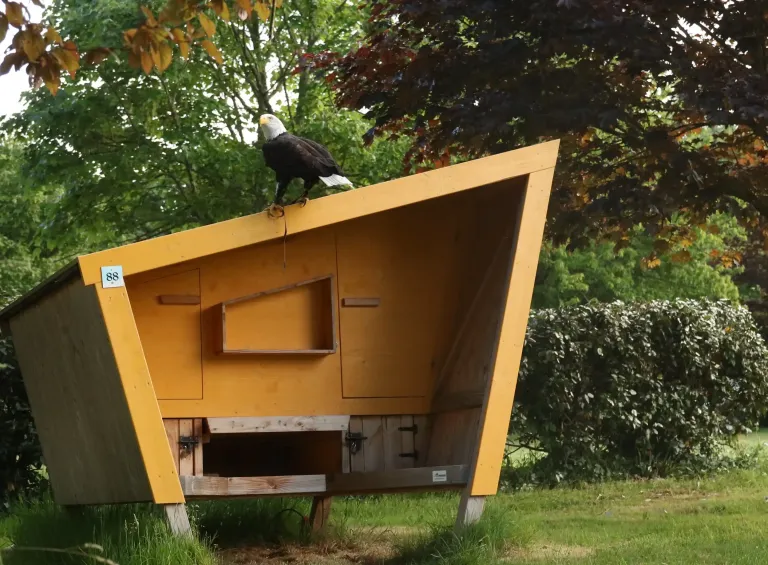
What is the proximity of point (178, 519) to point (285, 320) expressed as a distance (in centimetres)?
162

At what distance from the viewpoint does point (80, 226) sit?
50.2ft

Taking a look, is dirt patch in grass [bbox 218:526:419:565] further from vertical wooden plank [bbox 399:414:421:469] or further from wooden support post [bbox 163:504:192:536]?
wooden support post [bbox 163:504:192:536]

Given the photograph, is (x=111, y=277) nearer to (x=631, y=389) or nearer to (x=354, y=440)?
(x=354, y=440)

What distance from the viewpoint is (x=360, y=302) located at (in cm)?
700

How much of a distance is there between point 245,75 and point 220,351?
9.94 m

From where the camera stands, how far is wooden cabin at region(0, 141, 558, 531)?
18.6 ft

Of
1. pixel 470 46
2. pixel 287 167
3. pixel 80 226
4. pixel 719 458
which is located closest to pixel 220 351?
pixel 287 167

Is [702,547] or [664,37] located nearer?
[702,547]

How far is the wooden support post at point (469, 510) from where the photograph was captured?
19.6 ft

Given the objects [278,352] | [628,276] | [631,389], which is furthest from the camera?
[628,276]

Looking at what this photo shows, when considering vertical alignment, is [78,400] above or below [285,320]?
below

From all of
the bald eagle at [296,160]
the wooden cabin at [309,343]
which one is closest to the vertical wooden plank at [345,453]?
the wooden cabin at [309,343]

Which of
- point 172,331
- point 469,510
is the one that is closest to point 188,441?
point 172,331

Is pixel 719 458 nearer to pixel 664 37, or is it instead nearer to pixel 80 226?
pixel 664 37
